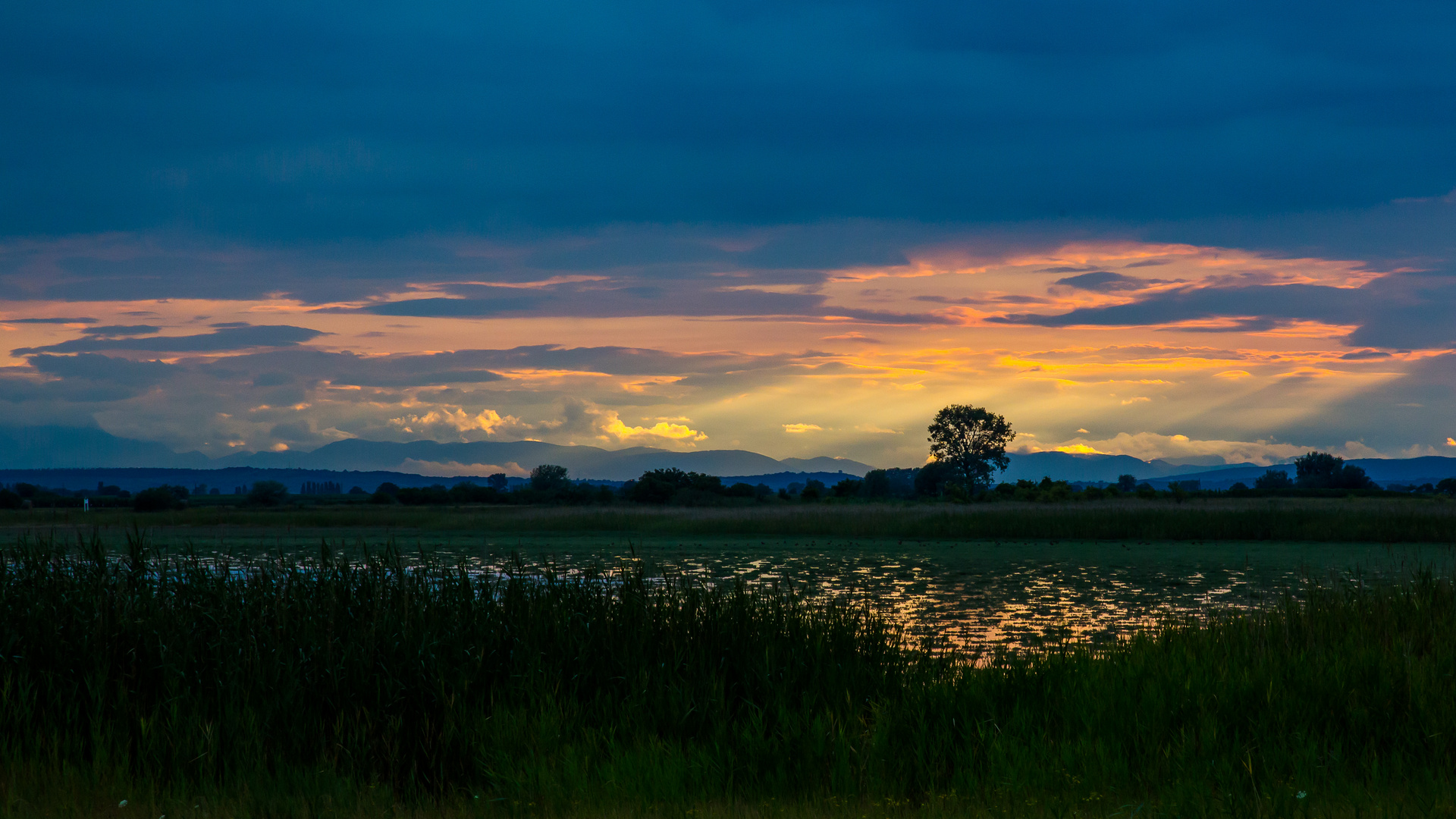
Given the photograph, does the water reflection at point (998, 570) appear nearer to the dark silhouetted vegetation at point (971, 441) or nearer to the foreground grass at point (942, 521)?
the foreground grass at point (942, 521)

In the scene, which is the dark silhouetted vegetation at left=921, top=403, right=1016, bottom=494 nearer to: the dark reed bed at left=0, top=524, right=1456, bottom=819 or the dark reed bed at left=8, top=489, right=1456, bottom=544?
the dark reed bed at left=8, top=489, right=1456, bottom=544

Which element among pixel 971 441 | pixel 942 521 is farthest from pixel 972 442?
pixel 942 521

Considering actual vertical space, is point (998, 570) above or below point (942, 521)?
below

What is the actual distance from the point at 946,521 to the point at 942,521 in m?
0.21

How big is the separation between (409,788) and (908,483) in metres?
113

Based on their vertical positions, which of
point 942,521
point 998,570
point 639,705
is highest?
point 942,521

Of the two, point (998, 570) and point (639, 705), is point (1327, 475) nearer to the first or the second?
point (998, 570)

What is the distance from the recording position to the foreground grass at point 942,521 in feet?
121


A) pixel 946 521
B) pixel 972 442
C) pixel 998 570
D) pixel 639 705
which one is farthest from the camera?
pixel 972 442

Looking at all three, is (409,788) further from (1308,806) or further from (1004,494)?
(1004,494)

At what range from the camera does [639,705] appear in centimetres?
870

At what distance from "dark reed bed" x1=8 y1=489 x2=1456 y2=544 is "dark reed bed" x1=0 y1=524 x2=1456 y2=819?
28.6 meters

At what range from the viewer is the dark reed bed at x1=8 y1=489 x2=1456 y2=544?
1448 inches

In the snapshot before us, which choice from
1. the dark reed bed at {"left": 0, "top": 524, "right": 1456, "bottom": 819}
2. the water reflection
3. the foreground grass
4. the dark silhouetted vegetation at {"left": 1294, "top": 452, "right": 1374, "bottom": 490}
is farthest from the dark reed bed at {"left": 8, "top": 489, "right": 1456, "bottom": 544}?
the dark silhouetted vegetation at {"left": 1294, "top": 452, "right": 1374, "bottom": 490}
